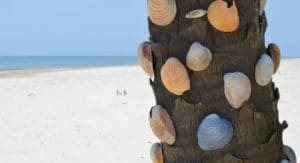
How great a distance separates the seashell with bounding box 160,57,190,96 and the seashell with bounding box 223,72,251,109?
0.45 feet

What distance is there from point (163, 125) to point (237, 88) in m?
0.30

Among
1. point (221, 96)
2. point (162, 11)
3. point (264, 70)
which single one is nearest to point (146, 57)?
point (162, 11)

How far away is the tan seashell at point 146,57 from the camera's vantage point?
1.84 metres

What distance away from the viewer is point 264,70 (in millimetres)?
1707

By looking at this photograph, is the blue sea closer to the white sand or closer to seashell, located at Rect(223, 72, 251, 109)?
the white sand

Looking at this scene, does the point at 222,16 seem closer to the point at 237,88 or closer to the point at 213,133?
the point at 237,88

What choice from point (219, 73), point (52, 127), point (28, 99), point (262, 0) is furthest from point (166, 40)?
point (28, 99)

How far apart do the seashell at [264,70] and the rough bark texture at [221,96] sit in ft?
0.05

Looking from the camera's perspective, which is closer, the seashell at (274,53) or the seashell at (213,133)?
the seashell at (213,133)

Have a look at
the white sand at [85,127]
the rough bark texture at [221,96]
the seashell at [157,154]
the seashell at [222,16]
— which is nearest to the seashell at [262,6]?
the rough bark texture at [221,96]

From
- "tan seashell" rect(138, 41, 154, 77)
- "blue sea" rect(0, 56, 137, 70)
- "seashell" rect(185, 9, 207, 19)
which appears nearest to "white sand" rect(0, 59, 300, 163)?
"tan seashell" rect(138, 41, 154, 77)

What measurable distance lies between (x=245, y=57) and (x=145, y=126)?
618cm

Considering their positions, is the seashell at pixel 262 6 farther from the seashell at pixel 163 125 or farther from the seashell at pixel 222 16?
the seashell at pixel 163 125

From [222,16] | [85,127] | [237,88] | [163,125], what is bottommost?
[85,127]
